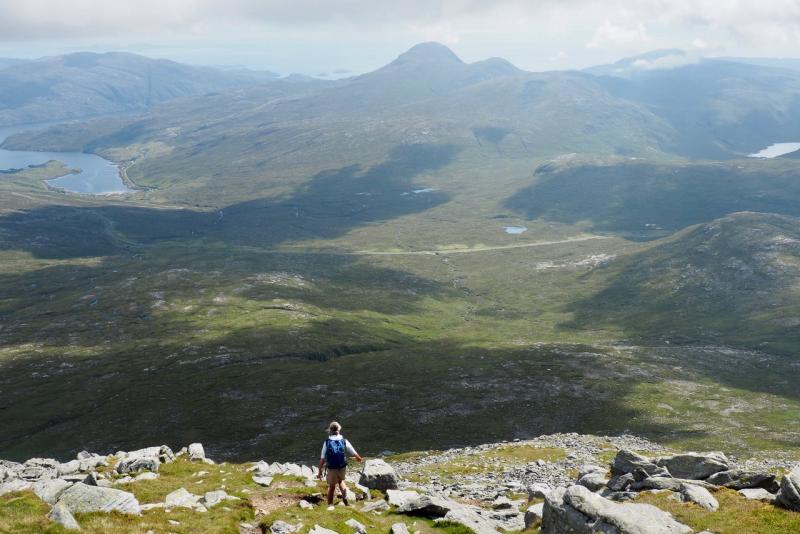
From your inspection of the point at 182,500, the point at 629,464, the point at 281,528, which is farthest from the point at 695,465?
the point at 182,500

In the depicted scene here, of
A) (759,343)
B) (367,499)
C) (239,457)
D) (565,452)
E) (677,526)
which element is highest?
(677,526)

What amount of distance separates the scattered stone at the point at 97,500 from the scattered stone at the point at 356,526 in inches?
420

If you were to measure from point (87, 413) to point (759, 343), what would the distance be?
201328 mm

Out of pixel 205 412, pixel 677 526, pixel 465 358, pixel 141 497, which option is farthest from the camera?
pixel 465 358

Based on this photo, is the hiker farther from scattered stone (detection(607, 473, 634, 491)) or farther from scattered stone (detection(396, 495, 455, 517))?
scattered stone (detection(607, 473, 634, 491))

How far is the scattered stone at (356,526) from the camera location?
28.5 m

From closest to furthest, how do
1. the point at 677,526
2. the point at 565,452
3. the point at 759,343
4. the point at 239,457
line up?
1. the point at 677,526
2. the point at 565,452
3. the point at 239,457
4. the point at 759,343

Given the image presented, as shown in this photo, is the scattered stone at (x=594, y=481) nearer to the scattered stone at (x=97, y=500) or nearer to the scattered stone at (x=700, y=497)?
the scattered stone at (x=700, y=497)

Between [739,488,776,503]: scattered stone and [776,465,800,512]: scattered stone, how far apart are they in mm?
2025

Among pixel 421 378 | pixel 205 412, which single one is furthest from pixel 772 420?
pixel 205 412

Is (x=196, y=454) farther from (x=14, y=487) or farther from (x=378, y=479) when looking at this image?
(x=378, y=479)

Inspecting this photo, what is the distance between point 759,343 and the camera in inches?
7352

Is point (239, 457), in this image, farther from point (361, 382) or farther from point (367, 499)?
point (367, 499)

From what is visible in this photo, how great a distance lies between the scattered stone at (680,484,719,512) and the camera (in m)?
29.5
